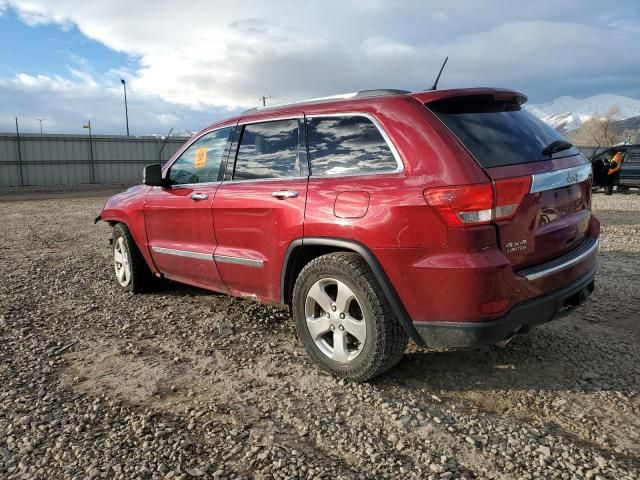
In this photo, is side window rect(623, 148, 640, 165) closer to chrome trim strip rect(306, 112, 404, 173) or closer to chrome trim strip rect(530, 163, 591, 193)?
chrome trim strip rect(530, 163, 591, 193)

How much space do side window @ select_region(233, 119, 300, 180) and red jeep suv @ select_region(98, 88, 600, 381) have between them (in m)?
0.01

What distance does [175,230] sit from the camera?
441 cm

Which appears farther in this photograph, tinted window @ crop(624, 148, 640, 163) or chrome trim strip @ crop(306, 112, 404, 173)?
tinted window @ crop(624, 148, 640, 163)

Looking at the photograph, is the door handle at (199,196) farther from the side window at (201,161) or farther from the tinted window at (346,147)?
the tinted window at (346,147)

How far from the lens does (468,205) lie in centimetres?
254

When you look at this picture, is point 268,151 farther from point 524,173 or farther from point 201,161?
point 524,173

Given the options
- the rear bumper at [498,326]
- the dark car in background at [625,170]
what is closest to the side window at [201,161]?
the rear bumper at [498,326]

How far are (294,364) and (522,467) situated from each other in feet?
5.23

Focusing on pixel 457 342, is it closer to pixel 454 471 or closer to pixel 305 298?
pixel 454 471

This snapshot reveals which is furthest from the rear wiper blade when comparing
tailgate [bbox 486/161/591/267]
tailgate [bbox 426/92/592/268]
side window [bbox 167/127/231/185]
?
side window [bbox 167/127/231/185]

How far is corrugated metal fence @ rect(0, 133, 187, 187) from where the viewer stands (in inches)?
923

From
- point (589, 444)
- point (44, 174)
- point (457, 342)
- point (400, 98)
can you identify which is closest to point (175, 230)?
point (400, 98)

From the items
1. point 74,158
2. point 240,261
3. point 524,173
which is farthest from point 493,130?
point 74,158

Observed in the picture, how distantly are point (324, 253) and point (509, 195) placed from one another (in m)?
1.19
